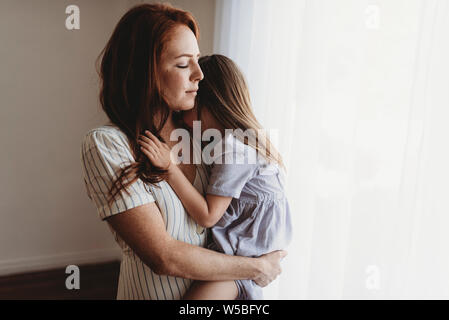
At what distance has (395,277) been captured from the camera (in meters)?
1.29

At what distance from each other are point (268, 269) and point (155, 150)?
44cm

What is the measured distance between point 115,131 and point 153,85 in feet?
0.48

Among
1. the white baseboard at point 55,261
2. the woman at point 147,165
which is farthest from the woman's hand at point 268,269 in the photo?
the white baseboard at point 55,261

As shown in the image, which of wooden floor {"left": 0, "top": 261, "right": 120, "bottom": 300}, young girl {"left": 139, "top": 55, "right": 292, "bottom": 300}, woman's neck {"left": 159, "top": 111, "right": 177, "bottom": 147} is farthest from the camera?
wooden floor {"left": 0, "top": 261, "right": 120, "bottom": 300}

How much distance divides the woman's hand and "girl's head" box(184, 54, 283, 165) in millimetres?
276

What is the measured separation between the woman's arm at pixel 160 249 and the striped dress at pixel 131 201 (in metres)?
0.03

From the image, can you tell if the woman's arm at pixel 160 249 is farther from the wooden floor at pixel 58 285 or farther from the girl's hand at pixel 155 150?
the wooden floor at pixel 58 285

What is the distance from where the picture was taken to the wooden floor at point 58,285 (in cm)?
255

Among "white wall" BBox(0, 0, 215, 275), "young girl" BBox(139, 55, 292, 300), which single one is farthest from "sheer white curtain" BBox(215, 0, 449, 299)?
"white wall" BBox(0, 0, 215, 275)

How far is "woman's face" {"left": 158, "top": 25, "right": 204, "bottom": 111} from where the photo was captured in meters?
0.96

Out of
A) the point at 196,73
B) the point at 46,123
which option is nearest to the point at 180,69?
the point at 196,73

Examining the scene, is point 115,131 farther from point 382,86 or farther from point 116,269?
point 116,269

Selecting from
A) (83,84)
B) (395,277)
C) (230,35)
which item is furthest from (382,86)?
(83,84)

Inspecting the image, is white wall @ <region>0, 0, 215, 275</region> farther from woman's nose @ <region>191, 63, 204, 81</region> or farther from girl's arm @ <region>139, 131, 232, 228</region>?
girl's arm @ <region>139, 131, 232, 228</region>
